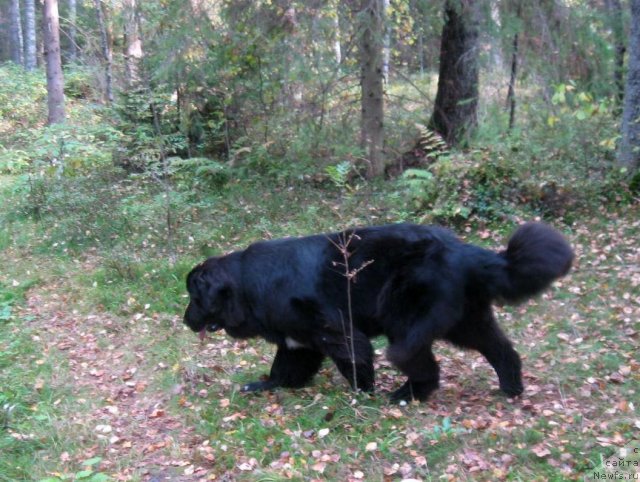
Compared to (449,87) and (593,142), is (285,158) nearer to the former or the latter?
(449,87)

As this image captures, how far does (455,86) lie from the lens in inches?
456

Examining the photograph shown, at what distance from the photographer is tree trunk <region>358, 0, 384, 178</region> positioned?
10.1 meters

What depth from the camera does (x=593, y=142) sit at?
387 inches

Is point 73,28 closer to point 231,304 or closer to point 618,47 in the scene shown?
point 618,47

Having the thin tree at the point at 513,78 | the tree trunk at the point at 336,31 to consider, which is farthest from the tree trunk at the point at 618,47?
the tree trunk at the point at 336,31

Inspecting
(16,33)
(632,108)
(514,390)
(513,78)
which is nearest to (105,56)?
(513,78)

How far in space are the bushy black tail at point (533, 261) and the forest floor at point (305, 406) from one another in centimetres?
97

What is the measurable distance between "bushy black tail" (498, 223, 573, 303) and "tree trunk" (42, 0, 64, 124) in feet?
41.5

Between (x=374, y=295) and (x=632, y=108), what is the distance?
589cm

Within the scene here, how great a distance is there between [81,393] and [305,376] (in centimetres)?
214

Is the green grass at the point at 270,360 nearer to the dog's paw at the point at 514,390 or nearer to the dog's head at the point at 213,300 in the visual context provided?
the dog's paw at the point at 514,390

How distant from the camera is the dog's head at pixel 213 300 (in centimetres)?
532

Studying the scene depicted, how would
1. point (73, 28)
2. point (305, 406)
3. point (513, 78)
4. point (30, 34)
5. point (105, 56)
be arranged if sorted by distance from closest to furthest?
point (305, 406), point (513, 78), point (105, 56), point (73, 28), point (30, 34)

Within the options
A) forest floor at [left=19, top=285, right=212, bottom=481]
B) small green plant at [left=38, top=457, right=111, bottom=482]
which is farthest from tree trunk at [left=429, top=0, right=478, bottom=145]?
small green plant at [left=38, top=457, right=111, bottom=482]
